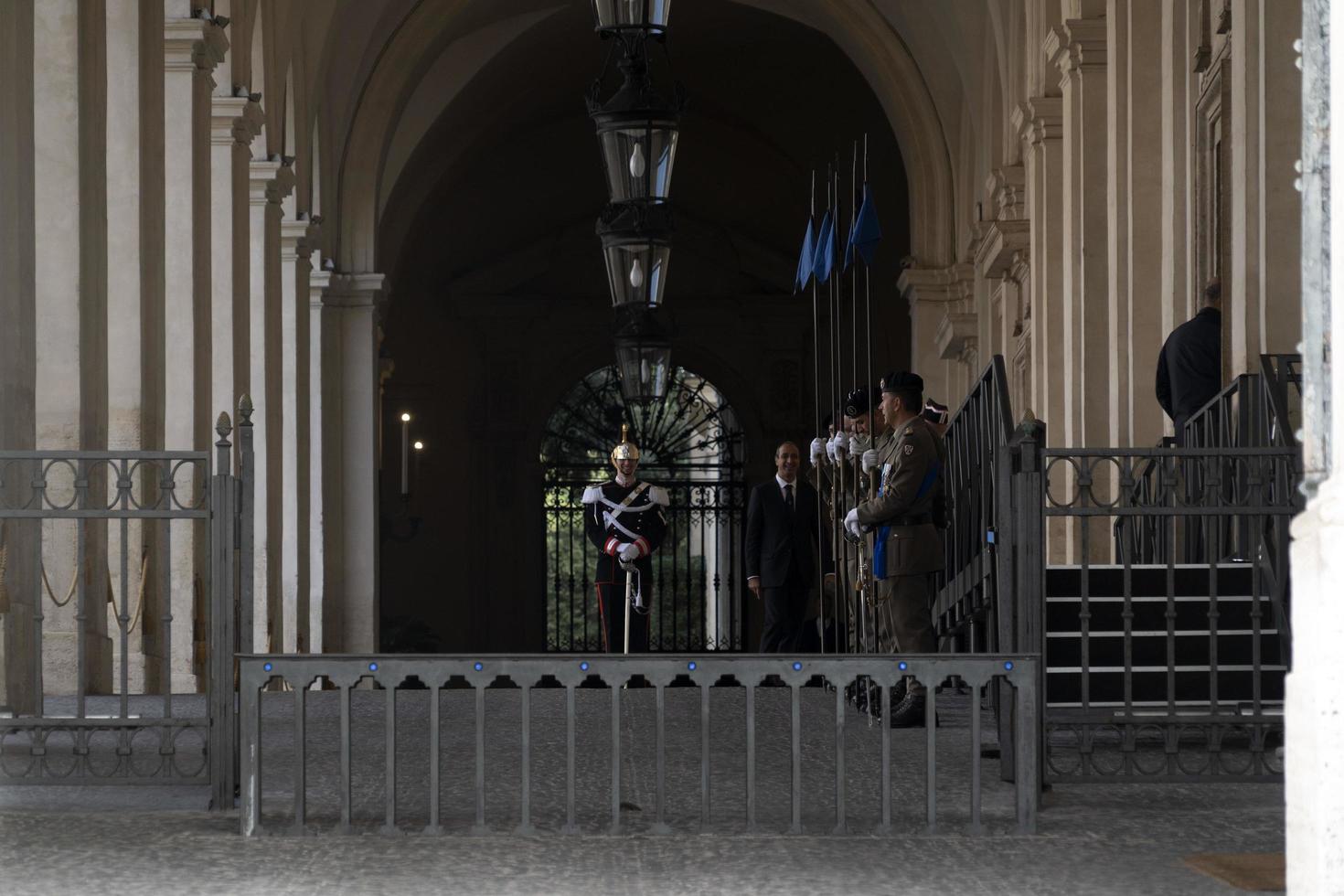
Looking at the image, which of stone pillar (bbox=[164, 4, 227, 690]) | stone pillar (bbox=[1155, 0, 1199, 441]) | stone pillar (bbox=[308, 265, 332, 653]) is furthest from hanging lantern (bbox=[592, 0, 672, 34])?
stone pillar (bbox=[308, 265, 332, 653])

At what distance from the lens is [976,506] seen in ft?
30.8

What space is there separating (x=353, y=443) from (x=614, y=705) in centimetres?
1770

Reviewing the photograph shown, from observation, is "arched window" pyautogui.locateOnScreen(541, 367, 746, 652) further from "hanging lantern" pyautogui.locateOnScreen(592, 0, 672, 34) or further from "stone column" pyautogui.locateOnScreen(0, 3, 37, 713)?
"hanging lantern" pyautogui.locateOnScreen(592, 0, 672, 34)

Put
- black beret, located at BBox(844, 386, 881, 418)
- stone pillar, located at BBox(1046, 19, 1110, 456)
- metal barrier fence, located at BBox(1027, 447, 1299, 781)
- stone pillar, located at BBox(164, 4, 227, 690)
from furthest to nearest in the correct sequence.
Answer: stone pillar, located at BBox(1046, 19, 1110, 456)
stone pillar, located at BBox(164, 4, 227, 690)
black beret, located at BBox(844, 386, 881, 418)
metal barrier fence, located at BBox(1027, 447, 1299, 781)

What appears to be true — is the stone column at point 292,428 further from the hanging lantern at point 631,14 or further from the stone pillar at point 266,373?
the hanging lantern at point 631,14

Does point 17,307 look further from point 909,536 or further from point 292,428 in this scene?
point 292,428

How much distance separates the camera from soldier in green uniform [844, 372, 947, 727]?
362 inches

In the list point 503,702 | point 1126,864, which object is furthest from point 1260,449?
point 503,702

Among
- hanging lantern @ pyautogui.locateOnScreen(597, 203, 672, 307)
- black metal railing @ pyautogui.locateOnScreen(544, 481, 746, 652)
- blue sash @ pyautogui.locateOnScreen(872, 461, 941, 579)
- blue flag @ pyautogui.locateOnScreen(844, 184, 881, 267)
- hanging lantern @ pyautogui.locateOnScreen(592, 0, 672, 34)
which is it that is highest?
hanging lantern @ pyautogui.locateOnScreen(592, 0, 672, 34)

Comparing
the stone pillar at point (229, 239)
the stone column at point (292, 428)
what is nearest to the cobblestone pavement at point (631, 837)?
the stone pillar at point (229, 239)

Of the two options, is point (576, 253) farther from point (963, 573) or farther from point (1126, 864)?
point (1126, 864)

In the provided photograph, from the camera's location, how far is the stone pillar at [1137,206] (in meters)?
13.8

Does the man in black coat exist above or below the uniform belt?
above

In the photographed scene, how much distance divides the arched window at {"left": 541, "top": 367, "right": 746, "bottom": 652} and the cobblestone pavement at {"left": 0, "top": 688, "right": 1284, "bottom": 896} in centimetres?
2199
